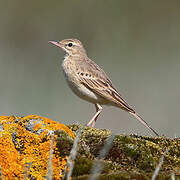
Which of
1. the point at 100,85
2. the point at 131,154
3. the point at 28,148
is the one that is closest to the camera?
the point at 28,148

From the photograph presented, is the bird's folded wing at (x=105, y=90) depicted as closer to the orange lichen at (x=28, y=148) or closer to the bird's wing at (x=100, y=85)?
the bird's wing at (x=100, y=85)

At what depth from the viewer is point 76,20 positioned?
12875mm

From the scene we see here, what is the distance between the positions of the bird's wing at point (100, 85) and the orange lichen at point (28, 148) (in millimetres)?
2890

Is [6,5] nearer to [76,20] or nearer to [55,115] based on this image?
[76,20]

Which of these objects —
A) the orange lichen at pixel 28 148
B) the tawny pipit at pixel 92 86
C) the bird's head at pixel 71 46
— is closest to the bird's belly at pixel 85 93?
the tawny pipit at pixel 92 86

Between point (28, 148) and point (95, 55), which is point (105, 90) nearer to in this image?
point (28, 148)

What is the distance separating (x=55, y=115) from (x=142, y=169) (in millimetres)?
5659

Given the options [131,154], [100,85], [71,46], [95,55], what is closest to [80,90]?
[100,85]

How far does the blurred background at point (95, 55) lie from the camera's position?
10430 millimetres

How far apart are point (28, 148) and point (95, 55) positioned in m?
7.51

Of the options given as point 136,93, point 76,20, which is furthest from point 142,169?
point 76,20

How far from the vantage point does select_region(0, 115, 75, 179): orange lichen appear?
15.6ft

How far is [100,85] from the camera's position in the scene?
8.32 m

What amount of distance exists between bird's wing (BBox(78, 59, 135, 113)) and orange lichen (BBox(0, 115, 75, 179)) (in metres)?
2.89
